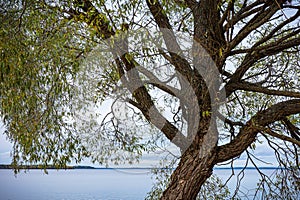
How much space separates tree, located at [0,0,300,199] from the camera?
2.79m

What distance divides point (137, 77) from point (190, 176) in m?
0.97

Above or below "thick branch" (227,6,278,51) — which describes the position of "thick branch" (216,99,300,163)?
below

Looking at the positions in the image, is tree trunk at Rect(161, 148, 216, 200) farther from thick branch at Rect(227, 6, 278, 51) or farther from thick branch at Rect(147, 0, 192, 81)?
thick branch at Rect(227, 6, 278, 51)

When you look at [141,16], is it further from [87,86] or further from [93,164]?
[93,164]

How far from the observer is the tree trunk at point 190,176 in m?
3.19

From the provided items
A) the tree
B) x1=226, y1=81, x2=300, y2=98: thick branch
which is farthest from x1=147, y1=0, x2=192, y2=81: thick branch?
x1=226, y1=81, x2=300, y2=98: thick branch

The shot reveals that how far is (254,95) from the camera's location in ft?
14.7

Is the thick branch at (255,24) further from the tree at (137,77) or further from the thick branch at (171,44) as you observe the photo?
the thick branch at (171,44)

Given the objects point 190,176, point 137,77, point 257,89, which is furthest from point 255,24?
point 190,176

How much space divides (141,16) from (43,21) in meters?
0.85

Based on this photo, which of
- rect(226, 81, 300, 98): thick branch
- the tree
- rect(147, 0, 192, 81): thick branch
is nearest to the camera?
the tree

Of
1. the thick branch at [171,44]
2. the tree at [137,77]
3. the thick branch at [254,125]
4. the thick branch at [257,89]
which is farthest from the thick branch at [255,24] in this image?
the thick branch at [254,125]

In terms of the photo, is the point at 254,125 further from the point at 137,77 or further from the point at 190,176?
the point at 137,77

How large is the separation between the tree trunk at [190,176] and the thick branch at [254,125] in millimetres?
128
